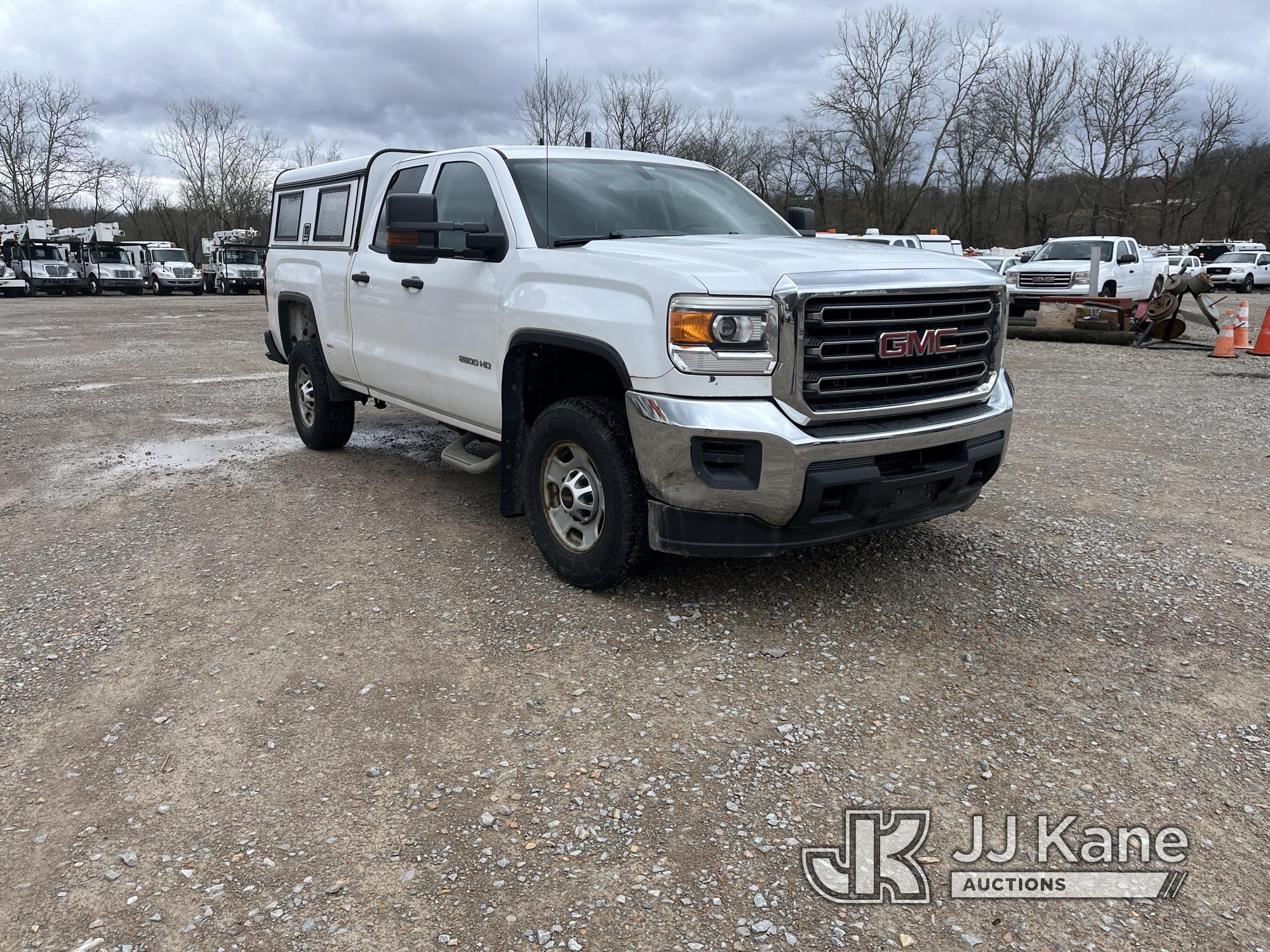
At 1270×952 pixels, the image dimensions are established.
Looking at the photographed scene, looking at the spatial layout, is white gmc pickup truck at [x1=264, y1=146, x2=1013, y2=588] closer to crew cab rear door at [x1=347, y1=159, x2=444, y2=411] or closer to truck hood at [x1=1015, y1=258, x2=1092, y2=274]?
crew cab rear door at [x1=347, y1=159, x2=444, y2=411]

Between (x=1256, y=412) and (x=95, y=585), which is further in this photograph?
(x=1256, y=412)

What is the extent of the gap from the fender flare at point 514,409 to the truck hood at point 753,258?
0.42m

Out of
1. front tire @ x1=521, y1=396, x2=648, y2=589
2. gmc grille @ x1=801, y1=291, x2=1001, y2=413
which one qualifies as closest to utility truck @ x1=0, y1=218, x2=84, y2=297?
front tire @ x1=521, y1=396, x2=648, y2=589

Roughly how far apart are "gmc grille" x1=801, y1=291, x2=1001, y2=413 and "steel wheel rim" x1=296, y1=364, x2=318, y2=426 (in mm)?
4619

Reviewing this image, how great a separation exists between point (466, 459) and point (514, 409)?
985 millimetres

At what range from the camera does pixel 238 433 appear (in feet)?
26.9

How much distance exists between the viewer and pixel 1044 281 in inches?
Result: 805

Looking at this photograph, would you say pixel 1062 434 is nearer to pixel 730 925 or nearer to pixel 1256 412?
pixel 1256 412

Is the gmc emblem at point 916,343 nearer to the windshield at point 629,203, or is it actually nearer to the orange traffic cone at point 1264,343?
the windshield at point 629,203

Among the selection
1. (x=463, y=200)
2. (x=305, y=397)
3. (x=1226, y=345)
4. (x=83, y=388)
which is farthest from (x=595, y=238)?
(x=1226, y=345)

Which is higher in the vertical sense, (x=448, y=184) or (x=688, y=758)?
(x=448, y=184)

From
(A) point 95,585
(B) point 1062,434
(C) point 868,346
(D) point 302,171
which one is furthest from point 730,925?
(B) point 1062,434

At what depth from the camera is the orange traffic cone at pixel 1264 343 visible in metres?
14.3

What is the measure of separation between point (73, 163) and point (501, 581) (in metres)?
71.3
